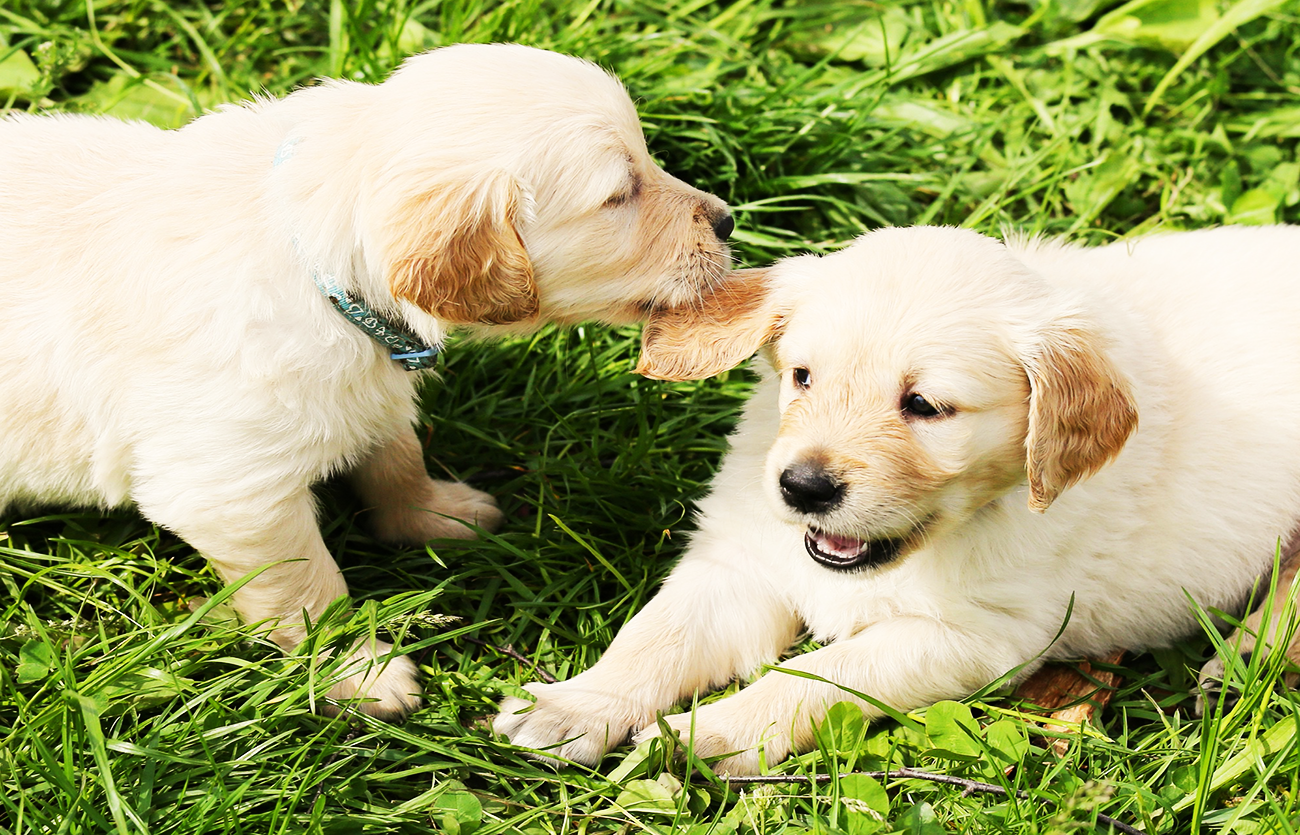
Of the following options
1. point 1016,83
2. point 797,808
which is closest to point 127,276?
point 797,808

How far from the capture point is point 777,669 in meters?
2.91

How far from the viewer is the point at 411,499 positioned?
3.58 metres

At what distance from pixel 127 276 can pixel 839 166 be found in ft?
8.82

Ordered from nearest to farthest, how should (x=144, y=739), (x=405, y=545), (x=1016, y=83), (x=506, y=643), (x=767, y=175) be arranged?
(x=144, y=739)
(x=506, y=643)
(x=405, y=545)
(x=767, y=175)
(x=1016, y=83)

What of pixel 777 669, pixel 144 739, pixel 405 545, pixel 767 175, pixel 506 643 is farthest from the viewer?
pixel 767 175

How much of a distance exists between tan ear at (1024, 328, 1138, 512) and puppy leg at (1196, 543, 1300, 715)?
754 mm

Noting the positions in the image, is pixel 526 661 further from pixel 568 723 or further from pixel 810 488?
pixel 810 488

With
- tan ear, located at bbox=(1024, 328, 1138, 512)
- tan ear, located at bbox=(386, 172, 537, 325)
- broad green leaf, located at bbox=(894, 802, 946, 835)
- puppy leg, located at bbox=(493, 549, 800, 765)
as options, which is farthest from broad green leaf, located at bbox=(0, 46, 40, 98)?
broad green leaf, located at bbox=(894, 802, 946, 835)

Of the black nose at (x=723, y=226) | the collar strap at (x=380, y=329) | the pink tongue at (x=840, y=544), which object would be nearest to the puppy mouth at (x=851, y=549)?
the pink tongue at (x=840, y=544)

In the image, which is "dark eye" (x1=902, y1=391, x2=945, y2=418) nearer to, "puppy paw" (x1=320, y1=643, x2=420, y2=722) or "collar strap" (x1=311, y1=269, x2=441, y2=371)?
"collar strap" (x1=311, y1=269, x2=441, y2=371)

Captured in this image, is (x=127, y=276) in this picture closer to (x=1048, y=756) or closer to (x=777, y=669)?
(x=777, y=669)

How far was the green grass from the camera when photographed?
278cm

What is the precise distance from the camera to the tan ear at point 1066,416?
8.81 feet

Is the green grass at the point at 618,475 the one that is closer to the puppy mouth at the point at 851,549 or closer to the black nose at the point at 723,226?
the puppy mouth at the point at 851,549
